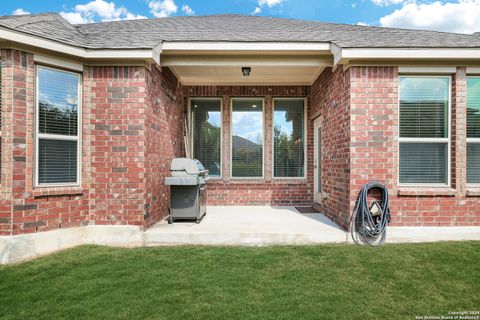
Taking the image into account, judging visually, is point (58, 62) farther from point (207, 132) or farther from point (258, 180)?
point (258, 180)

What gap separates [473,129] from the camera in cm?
470

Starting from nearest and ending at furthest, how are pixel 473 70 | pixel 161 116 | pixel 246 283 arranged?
1. pixel 246 283
2. pixel 473 70
3. pixel 161 116

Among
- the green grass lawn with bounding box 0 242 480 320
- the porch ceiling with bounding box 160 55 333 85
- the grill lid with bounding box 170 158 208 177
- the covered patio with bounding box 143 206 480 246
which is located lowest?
the green grass lawn with bounding box 0 242 480 320

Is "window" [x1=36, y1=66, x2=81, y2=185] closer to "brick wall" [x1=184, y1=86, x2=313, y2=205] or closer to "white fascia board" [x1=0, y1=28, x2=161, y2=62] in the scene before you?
"white fascia board" [x1=0, y1=28, x2=161, y2=62]

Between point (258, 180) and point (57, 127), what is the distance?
465cm

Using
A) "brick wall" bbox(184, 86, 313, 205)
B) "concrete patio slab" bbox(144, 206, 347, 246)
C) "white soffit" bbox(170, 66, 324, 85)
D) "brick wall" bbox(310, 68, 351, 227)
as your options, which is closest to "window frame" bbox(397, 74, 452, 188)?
"brick wall" bbox(310, 68, 351, 227)

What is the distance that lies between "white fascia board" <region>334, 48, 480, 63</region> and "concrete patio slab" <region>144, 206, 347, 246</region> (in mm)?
2977

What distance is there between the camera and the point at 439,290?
2977mm

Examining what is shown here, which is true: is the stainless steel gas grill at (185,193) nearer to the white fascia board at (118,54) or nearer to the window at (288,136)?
the white fascia board at (118,54)

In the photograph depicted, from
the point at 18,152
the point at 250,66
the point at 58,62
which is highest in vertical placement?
the point at 250,66

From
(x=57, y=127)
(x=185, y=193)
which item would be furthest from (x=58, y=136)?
(x=185, y=193)

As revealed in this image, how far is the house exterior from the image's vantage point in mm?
3941

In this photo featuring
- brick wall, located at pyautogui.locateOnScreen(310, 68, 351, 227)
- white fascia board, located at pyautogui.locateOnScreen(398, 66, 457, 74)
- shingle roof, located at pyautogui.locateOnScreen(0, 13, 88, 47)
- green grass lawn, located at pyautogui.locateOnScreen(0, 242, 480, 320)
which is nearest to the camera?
green grass lawn, located at pyautogui.locateOnScreen(0, 242, 480, 320)

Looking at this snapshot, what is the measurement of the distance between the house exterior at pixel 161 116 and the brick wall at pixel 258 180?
A: 5.68 ft
